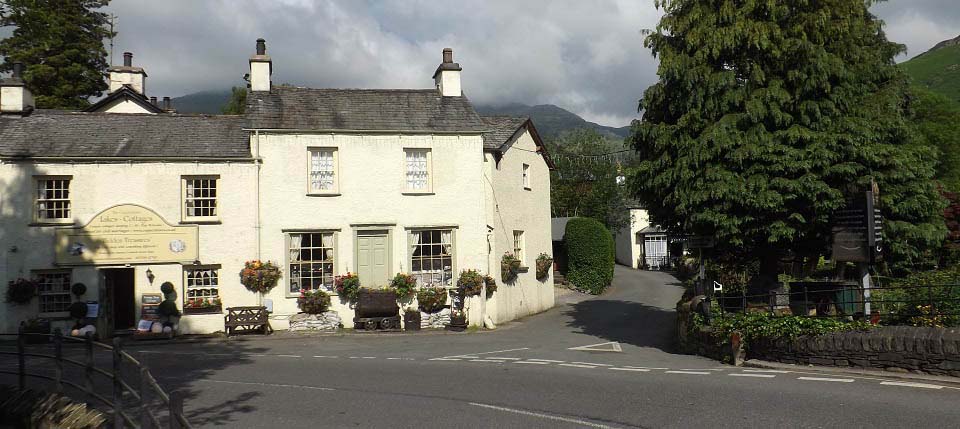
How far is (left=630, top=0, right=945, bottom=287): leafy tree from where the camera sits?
44.8 ft

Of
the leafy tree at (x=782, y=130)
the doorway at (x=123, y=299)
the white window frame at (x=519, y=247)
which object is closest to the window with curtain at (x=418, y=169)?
the white window frame at (x=519, y=247)

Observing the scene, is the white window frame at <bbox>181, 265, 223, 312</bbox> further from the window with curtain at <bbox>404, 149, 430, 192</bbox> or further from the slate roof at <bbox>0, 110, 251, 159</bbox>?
the window with curtain at <bbox>404, 149, 430, 192</bbox>

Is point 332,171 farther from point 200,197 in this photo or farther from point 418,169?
point 200,197

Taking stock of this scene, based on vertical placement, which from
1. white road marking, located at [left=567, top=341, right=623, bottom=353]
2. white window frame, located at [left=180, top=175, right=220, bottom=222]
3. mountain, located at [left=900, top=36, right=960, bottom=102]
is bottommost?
white road marking, located at [left=567, top=341, right=623, bottom=353]

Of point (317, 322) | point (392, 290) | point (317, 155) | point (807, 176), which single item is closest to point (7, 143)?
point (317, 155)

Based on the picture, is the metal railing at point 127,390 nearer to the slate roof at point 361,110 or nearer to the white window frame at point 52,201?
the white window frame at point 52,201

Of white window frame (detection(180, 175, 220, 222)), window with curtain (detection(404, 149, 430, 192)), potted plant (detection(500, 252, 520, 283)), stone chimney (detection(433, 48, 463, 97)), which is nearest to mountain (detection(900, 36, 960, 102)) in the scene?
potted plant (detection(500, 252, 520, 283))

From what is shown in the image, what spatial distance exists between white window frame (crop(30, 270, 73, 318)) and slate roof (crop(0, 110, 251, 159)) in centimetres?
334

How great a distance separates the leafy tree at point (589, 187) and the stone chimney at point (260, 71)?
33076 millimetres

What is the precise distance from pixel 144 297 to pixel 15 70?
999 centimetres

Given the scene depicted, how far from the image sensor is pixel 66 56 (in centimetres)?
4100

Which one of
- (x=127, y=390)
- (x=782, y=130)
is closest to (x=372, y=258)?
(x=782, y=130)

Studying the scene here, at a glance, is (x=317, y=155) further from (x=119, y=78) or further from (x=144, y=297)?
(x=119, y=78)

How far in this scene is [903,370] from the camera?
36.0 ft
